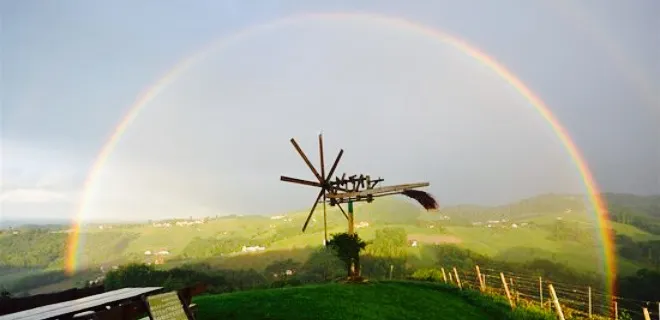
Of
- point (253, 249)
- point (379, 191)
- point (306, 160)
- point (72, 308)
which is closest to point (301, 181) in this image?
point (306, 160)

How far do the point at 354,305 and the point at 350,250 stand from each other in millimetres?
5572

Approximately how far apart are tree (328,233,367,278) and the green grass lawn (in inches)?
44.2

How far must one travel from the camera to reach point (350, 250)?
2138 cm

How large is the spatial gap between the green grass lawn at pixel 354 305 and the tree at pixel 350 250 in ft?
3.68

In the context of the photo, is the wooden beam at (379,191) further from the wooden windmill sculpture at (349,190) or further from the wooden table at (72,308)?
the wooden table at (72,308)

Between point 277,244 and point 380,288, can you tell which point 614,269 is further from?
point 380,288

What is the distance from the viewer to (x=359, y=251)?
21.6 metres

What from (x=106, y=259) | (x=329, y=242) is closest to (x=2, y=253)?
(x=106, y=259)

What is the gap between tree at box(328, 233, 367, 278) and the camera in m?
21.4

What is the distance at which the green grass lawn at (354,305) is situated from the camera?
46.9 ft

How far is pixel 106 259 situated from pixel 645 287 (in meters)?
118

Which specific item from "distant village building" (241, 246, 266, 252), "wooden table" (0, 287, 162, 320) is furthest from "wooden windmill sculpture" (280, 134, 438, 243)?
"distant village building" (241, 246, 266, 252)

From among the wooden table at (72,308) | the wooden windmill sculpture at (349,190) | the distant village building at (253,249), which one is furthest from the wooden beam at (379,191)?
the distant village building at (253,249)

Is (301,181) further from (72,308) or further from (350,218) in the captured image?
(72,308)
